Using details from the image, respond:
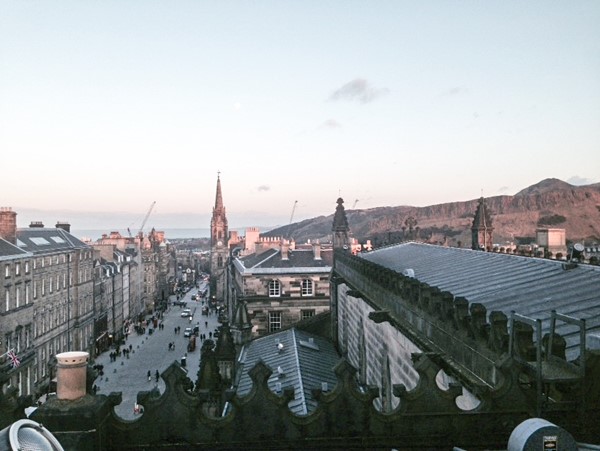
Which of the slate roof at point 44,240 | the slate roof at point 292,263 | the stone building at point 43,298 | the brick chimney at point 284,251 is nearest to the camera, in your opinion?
the stone building at point 43,298

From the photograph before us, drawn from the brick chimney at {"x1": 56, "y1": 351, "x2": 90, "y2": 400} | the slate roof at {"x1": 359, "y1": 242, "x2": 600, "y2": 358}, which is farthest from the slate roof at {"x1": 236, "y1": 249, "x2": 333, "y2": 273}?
the brick chimney at {"x1": 56, "y1": 351, "x2": 90, "y2": 400}

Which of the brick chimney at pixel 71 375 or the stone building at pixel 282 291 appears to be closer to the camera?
the brick chimney at pixel 71 375

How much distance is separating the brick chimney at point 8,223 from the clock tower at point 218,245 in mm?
65323

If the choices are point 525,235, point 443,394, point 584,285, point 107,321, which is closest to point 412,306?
point 584,285

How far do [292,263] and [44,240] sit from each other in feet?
76.2

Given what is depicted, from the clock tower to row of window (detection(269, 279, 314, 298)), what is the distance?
64.3 m

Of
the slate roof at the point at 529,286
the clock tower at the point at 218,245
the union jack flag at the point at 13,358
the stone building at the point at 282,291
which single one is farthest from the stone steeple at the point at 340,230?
the clock tower at the point at 218,245

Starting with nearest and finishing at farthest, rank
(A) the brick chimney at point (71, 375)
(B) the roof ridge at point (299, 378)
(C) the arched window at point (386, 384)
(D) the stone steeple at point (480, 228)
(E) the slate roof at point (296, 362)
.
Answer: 1. (A) the brick chimney at point (71, 375)
2. (C) the arched window at point (386, 384)
3. (B) the roof ridge at point (299, 378)
4. (E) the slate roof at point (296, 362)
5. (D) the stone steeple at point (480, 228)

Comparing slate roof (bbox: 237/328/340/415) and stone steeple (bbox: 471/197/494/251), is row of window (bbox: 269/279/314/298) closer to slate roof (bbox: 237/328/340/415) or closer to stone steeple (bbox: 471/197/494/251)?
slate roof (bbox: 237/328/340/415)

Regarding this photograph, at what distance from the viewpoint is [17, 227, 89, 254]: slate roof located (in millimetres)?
44359

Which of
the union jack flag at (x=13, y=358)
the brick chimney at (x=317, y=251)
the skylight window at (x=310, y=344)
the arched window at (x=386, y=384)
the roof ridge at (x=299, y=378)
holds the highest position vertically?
the brick chimney at (x=317, y=251)

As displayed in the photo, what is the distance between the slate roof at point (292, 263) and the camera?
42844 millimetres

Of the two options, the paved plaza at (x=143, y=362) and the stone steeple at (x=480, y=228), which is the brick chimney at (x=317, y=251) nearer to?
the stone steeple at (x=480, y=228)

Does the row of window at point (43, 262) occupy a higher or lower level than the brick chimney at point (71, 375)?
lower
